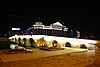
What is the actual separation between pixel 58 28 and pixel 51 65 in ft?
153

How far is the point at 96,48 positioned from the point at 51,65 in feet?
20.9

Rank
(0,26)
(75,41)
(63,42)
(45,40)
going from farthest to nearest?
(0,26), (45,40), (63,42), (75,41)

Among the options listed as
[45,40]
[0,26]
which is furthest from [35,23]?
[45,40]

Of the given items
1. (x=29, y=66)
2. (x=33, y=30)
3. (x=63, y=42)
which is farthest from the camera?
(x=33, y=30)

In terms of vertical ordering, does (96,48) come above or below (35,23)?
below

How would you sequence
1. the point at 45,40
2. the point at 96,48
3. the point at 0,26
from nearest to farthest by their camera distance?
1. the point at 96,48
2. the point at 45,40
3. the point at 0,26

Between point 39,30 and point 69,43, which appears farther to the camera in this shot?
point 39,30

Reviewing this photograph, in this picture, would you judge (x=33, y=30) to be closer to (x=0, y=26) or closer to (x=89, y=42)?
(x=0, y=26)

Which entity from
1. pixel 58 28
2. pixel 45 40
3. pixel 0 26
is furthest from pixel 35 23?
pixel 45 40

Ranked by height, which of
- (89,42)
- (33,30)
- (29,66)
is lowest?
(29,66)

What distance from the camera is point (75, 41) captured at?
12641mm

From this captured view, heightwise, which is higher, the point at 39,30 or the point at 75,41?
the point at 39,30

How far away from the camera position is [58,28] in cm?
5209

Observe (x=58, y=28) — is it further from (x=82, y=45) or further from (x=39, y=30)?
(x=82, y=45)
